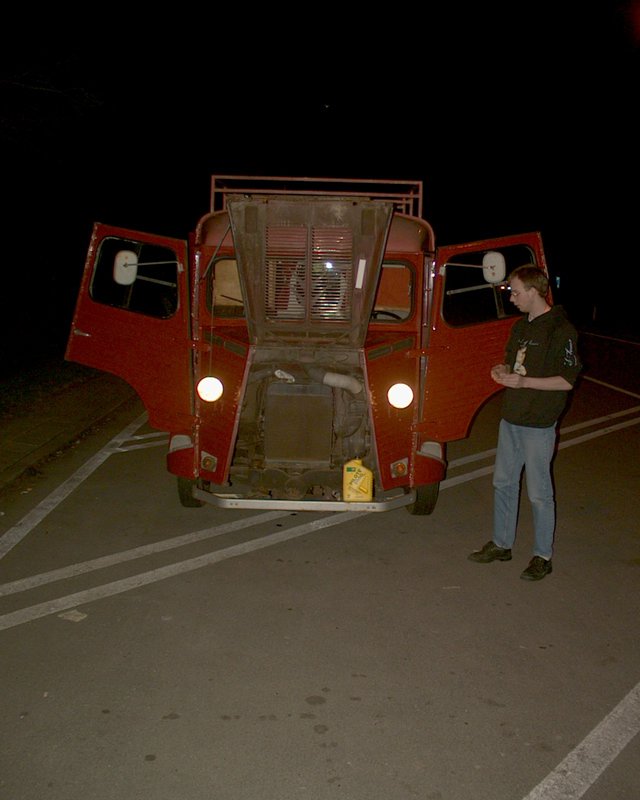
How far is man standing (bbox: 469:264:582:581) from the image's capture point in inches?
194

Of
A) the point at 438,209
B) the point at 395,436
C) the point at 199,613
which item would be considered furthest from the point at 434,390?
the point at 438,209

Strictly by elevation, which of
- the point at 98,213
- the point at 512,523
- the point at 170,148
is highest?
the point at 170,148

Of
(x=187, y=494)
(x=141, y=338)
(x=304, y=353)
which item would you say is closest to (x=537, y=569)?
(x=304, y=353)

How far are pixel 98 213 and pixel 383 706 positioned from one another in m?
21.9

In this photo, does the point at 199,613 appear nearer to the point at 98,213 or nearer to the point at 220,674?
the point at 220,674

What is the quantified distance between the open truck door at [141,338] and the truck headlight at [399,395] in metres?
1.55

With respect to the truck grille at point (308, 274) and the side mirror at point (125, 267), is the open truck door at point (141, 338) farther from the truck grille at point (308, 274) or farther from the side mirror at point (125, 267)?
the truck grille at point (308, 274)

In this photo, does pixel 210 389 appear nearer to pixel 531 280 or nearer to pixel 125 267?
pixel 125 267

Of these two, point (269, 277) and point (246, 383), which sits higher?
point (269, 277)

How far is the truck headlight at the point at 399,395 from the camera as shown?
230 inches

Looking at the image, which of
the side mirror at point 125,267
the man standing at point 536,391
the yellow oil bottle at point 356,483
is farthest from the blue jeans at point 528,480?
the side mirror at point 125,267

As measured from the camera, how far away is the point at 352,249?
559 centimetres

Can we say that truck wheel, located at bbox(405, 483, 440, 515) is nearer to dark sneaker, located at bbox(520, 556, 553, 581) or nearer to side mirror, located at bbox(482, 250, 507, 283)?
dark sneaker, located at bbox(520, 556, 553, 581)

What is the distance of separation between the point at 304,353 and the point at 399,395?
768mm
